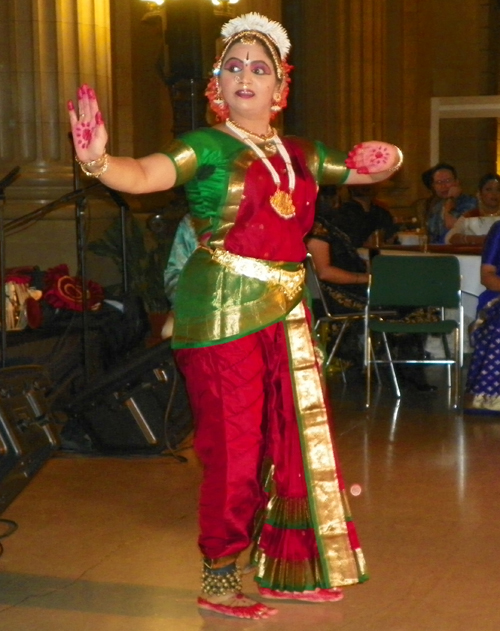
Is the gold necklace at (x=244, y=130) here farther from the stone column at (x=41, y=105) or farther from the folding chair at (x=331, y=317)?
the stone column at (x=41, y=105)

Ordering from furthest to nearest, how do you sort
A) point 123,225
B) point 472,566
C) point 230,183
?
1. point 123,225
2. point 472,566
3. point 230,183

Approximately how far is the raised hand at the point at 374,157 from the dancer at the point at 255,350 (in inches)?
6.3

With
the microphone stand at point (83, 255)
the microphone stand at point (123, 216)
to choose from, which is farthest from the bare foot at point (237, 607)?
the microphone stand at point (123, 216)

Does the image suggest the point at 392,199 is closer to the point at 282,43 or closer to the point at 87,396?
the point at 87,396

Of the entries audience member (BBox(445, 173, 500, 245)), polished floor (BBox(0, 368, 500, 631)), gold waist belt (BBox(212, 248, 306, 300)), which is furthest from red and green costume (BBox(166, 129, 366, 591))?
audience member (BBox(445, 173, 500, 245))

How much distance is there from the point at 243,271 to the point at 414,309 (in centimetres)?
428

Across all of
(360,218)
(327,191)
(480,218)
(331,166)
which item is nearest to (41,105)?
(327,191)

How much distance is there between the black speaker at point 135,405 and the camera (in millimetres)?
5574

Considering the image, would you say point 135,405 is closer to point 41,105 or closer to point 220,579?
point 220,579

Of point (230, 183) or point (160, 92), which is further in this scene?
point (160, 92)

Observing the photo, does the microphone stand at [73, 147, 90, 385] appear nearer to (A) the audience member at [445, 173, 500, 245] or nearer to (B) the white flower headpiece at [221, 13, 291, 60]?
(B) the white flower headpiece at [221, 13, 291, 60]

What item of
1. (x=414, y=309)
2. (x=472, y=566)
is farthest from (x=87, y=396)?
(x=414, y=309)

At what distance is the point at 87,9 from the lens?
845 cm

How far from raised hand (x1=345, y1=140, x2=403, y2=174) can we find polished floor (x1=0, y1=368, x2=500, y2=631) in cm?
131
